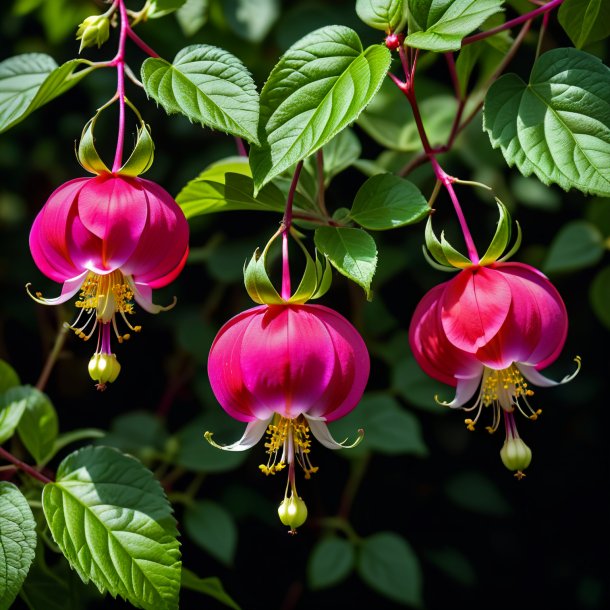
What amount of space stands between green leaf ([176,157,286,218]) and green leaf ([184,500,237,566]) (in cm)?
64

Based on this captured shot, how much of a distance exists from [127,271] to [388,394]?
0.81 metres

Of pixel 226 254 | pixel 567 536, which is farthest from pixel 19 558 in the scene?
pixel 567 536

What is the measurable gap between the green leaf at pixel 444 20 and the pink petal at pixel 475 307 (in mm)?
208

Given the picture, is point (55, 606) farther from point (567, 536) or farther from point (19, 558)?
point (567, 536)

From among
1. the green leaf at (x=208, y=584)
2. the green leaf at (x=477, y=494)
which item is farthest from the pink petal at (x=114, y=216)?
the green leaf at (x=477, y=494)

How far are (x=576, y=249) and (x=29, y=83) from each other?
0.86 m

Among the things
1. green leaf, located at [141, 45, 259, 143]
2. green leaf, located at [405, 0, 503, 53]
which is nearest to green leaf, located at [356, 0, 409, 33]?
green leaf, located at [405, 0, 503, 53]

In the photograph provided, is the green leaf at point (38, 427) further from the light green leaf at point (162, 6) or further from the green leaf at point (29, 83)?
the light green leaf at point (162, 6)

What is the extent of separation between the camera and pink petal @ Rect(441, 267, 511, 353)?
0.82m

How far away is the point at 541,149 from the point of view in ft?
2.79

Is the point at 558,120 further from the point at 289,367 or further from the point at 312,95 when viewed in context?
the point at 289,367

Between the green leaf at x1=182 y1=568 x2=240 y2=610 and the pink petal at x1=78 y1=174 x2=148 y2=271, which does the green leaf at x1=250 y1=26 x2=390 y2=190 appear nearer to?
the pink petal at x1=78 y1=174 x2=148 y2=271

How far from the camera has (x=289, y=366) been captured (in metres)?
0.79

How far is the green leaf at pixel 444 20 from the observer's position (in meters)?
0.83
